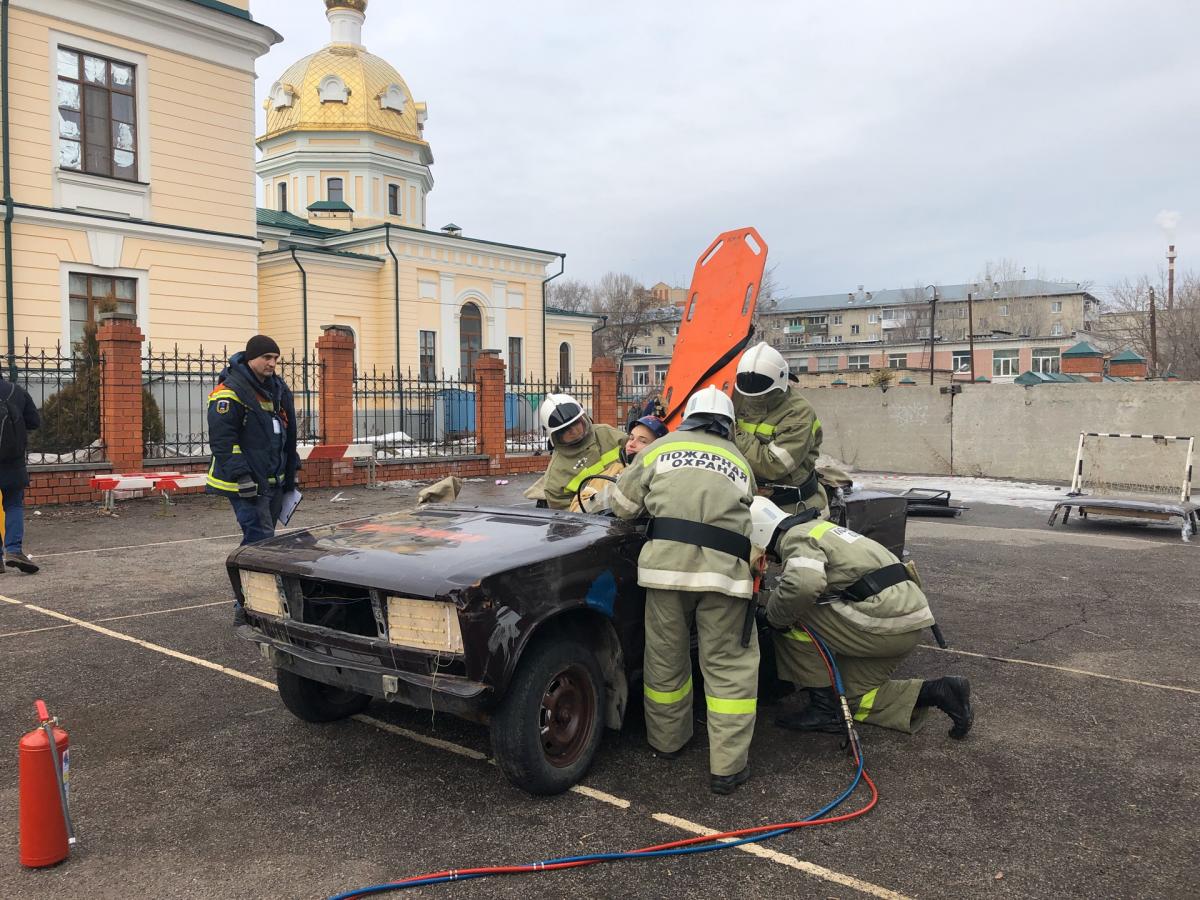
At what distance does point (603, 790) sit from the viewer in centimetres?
355

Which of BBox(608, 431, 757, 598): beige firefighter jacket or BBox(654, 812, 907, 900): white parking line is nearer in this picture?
BBox(654, 812, 907, 900): white parking line

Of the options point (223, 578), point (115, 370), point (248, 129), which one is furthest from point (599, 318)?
point (223, 578)

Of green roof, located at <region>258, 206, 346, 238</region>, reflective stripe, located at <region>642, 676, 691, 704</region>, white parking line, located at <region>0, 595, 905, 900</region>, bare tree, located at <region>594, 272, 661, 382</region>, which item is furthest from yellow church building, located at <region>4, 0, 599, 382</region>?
bare tree, located at <region>594, 272, 661, 382</region>

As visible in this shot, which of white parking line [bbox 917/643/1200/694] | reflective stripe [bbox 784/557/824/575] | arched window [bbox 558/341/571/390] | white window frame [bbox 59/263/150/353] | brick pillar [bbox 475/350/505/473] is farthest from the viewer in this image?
arched window [bbox 558/341/571/390]

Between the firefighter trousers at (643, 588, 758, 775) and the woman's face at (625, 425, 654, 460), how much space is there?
1.37 metres

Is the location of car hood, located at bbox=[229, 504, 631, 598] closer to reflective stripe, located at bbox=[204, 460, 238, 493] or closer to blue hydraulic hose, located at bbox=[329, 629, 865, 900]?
blue hydraulic hose, located at bbox=[329, 629, 865, 900]

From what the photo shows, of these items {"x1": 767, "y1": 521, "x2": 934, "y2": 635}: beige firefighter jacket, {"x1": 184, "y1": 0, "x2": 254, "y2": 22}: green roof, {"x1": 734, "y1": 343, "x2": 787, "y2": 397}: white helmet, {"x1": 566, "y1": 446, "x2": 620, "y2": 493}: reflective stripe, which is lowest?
{"x1": 767, "y1": 521, "x2": 934, "y2": 635}: beige firefighter jacket

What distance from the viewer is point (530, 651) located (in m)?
3.36

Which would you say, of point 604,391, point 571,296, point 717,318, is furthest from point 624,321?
point 717,318

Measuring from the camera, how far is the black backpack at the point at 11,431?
24.6ft

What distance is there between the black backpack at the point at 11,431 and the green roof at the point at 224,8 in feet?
49.9

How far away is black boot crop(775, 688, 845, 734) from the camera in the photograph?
4156 mm

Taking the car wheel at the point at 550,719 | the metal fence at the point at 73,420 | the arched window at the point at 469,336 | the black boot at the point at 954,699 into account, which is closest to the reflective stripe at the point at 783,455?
the black boot at the point at 954,699

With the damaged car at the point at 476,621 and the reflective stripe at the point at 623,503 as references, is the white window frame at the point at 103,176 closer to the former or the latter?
the damaged car at the point at 476,621
